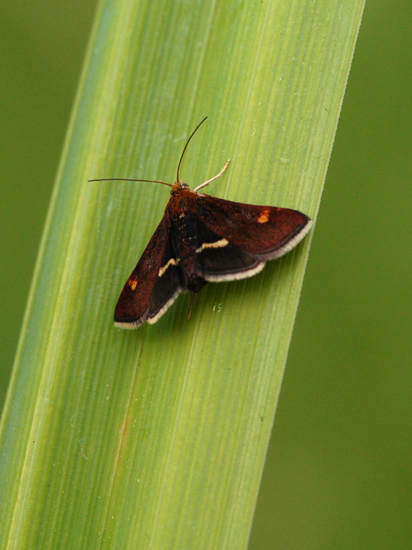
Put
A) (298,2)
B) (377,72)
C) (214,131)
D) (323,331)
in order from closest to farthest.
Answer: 1. (298,2)
2. (214,131)
3. (377,72)
4. (323,331)

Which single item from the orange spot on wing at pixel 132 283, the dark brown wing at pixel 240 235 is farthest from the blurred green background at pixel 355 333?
the orange spot on wing at pixel 132 283

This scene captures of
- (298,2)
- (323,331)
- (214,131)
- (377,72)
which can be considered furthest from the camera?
(323,331)

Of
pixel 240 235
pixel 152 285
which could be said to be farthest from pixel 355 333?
pixel 152 285

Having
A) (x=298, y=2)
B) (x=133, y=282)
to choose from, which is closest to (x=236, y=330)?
(x=133, y=282)

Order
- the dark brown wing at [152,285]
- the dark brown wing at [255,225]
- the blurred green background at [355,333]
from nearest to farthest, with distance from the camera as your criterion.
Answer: the dark brown wing at [255,225]
the dark brown wing at [152,285]
the blurred green background at [355,333]

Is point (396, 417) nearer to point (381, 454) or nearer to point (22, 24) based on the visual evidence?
point (381, 454)

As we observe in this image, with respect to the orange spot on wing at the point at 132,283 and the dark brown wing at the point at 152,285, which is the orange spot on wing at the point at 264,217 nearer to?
the dark brown wing at the point at 152,285

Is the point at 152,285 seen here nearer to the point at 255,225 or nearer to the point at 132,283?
the point at 132,283
